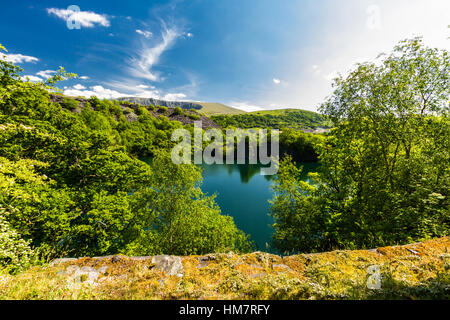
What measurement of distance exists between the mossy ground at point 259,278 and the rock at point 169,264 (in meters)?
0.11

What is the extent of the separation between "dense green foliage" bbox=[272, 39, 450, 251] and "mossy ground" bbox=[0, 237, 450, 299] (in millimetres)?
3385

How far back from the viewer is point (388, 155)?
955 centimetres

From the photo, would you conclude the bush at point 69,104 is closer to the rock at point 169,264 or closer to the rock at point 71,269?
the rock at point 71,269

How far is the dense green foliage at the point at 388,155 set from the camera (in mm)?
6715

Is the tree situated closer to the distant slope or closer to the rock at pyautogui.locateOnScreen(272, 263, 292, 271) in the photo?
the rock at pyautogui.locateOnScreen(272, 263, 292, 271)

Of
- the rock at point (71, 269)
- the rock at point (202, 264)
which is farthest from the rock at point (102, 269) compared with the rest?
the rock at point (202, 264)

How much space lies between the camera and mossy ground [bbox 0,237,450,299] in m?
2.88

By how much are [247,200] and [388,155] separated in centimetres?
2206

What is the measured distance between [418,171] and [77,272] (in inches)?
510

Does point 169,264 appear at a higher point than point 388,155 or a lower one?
lower

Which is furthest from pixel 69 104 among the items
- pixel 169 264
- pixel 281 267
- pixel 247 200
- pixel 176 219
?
pixel 281 267

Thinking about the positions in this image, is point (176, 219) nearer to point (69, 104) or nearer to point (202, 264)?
point (202, 264)

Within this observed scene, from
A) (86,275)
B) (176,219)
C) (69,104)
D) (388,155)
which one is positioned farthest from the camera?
(69,104)
